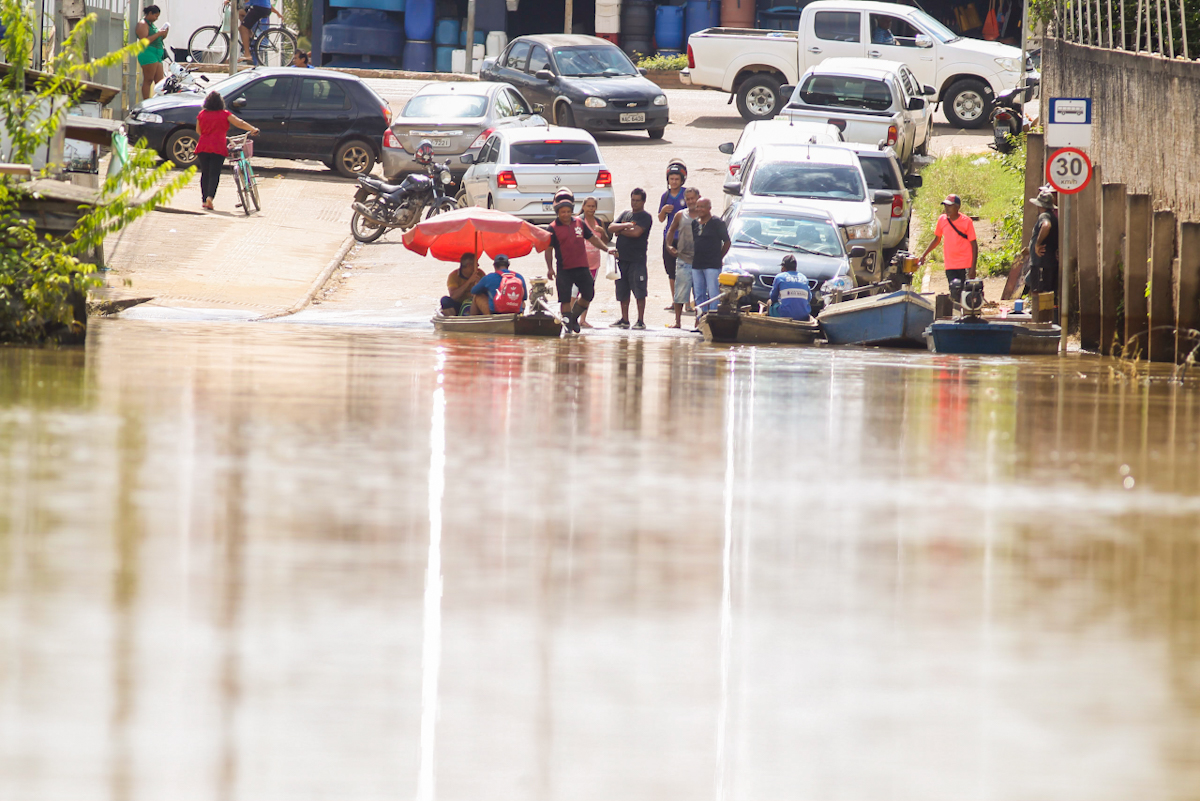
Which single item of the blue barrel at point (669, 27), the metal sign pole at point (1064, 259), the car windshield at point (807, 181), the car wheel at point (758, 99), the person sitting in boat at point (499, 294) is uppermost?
the blue barrel at point (669, 27)

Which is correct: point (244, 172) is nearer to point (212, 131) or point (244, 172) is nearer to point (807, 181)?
point (212, 131)

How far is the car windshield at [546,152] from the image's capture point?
80.1 ft

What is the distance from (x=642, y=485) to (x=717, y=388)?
15.6 feet

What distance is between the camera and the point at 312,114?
27688 mm

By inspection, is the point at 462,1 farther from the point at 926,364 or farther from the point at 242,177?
the point at 926,364

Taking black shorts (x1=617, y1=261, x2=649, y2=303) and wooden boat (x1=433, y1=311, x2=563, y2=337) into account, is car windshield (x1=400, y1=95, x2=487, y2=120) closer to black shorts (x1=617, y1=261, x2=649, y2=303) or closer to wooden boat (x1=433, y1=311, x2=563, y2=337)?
black shorts (x1=617, y1=261, x2=649, y2=303)

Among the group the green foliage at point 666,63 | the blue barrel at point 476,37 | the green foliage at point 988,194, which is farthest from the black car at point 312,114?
the blue barrel at point 476,37

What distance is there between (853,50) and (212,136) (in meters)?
13.7

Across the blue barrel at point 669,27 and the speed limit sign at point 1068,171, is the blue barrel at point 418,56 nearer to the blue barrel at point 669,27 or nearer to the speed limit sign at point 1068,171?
the blue barrel at point 669,27

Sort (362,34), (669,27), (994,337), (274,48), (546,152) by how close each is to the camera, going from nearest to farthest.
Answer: (994,337)
(546,152)
(274,48)
(362,34)
(669,27)

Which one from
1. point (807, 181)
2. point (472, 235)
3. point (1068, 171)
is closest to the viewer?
point (1068, 171)

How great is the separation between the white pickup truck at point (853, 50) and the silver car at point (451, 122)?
5706mm

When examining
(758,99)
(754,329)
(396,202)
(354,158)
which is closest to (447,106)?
(354,158)

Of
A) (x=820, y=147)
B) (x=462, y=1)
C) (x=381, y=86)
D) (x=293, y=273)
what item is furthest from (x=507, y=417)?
(x=462, y=1)
